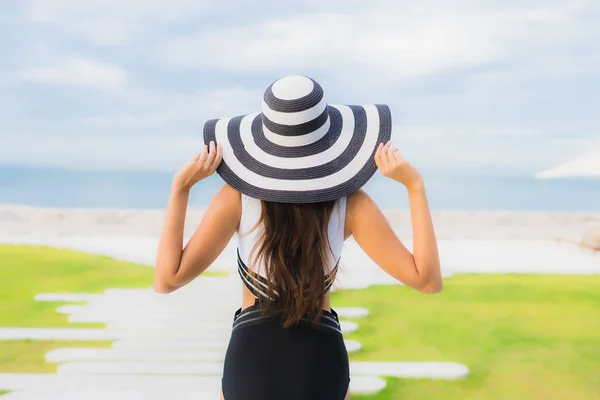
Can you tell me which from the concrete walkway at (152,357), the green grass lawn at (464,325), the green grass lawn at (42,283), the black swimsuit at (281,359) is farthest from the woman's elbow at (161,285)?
the green grass lawn at (42,283)

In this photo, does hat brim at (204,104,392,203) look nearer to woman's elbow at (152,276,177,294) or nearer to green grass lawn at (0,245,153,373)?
woman's elbow at (152,276,177,294)

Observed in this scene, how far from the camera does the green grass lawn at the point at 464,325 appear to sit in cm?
304

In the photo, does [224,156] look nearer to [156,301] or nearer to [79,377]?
[79,377]

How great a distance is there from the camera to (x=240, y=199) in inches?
49.9

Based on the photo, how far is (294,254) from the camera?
125cm

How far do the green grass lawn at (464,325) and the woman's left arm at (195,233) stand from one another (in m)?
1.82

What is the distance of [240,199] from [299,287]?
0.68 ft

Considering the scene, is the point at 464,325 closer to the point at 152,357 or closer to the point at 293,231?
the point at 152,357

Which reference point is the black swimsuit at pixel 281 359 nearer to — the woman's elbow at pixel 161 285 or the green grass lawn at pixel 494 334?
the woman's elbow at pixel 161 285

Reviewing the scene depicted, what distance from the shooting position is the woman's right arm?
1238 millimetres

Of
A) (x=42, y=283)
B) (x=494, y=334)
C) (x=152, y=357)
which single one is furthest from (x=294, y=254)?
(x=42, y=283)

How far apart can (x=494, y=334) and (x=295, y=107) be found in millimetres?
2997

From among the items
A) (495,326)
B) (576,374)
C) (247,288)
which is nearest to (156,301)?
(495,326)

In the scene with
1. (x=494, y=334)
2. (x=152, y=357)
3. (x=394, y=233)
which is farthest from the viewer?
(x=494, y=334)
